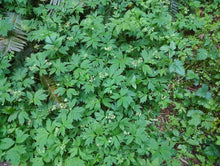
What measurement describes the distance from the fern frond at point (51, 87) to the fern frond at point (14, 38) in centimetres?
70

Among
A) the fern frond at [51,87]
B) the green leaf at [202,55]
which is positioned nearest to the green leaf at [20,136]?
the fern frond at [51,87]

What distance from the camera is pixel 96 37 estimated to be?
109 inches

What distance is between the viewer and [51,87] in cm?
279

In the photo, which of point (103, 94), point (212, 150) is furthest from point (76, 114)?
point (212, 150)

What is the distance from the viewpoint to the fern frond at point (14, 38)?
296 cm

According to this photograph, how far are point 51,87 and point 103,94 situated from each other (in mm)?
851

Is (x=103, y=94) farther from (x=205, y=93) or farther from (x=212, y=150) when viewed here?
(x=212, y=150)

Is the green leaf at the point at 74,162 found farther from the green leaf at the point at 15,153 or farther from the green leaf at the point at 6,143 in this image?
the green leaf at the point at 6,143

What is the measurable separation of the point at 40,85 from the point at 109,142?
1.47 m

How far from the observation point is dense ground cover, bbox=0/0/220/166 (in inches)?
96.2

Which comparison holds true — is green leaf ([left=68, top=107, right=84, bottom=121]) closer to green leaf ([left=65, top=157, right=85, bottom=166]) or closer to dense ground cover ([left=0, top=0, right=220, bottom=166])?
dense ground cover ([left=0, top=0, right=220, bottom=166])

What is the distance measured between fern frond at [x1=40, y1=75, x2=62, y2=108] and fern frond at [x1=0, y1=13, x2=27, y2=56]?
2.30 ft

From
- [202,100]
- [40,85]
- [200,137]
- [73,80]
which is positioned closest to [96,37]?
[73,80]

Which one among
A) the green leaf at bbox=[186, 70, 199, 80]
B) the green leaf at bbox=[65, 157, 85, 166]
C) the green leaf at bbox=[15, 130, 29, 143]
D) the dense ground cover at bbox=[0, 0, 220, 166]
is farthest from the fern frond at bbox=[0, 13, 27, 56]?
the green leaf at bbox=[186, 70, 199, 80]
